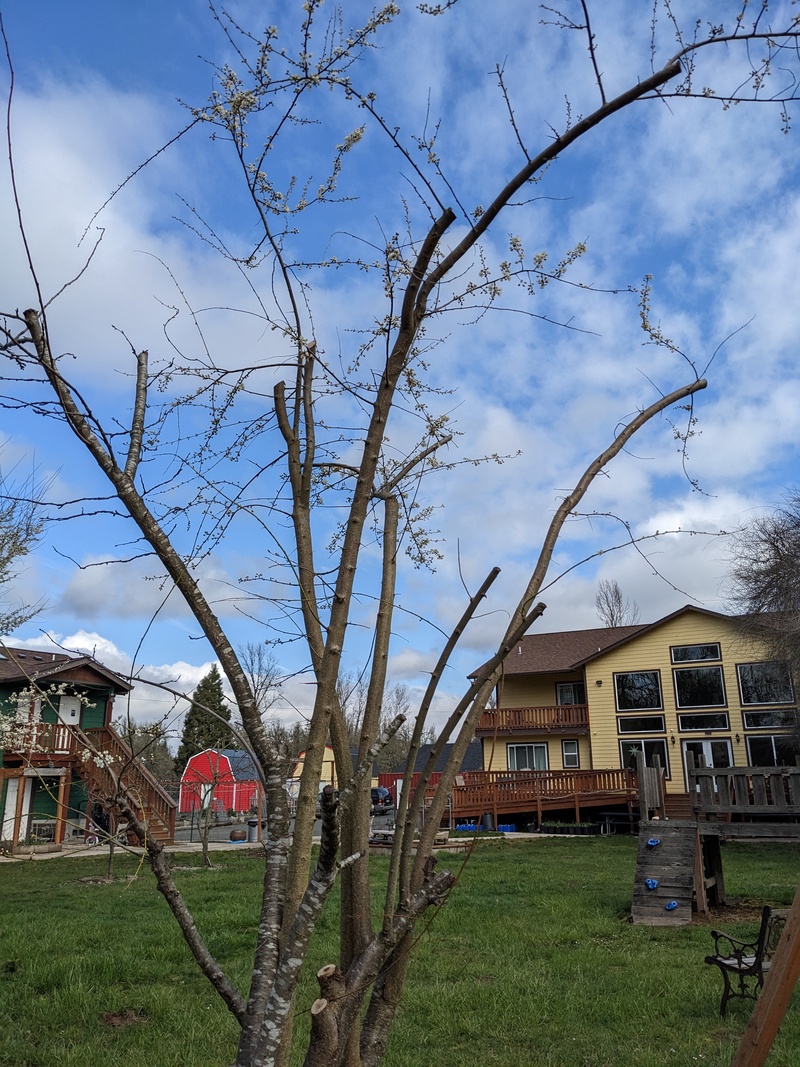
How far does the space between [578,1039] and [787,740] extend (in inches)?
918

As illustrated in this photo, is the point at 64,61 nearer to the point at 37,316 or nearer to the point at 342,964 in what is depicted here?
the point at 37,316

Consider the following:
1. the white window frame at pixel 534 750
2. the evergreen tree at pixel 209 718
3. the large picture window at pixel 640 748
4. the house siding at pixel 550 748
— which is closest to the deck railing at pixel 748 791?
the evergreen tree at pixel 209 718

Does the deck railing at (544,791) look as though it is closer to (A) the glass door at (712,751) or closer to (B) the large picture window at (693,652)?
(A) the glass door at (712,751)

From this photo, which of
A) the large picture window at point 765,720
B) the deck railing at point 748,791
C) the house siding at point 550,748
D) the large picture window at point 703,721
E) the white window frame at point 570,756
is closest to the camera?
the deck railing at point 748,791

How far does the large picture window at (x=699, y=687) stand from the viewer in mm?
26688

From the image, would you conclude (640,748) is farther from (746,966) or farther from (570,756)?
(746,966)

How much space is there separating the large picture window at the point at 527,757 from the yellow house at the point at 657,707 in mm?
37

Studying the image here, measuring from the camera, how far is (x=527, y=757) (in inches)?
1164

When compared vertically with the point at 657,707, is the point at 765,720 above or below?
below

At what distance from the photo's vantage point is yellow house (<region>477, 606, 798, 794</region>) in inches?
1017

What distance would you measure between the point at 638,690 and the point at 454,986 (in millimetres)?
23535

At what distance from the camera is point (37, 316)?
190cm

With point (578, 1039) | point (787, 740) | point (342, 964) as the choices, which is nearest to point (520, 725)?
point (787, 740)

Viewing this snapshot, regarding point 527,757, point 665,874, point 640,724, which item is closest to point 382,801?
point 527,757
